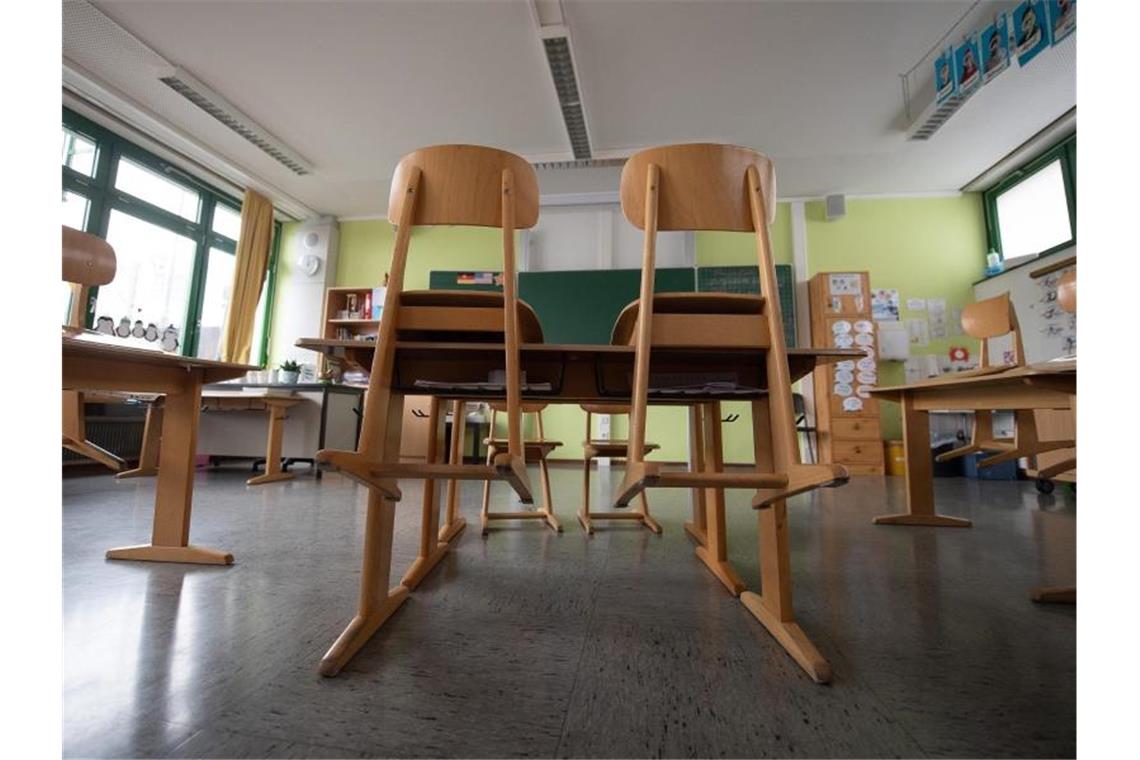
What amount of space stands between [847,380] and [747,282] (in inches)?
61.2

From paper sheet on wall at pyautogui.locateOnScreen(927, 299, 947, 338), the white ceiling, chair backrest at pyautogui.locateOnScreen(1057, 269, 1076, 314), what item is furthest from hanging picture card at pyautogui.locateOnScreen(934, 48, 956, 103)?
chair backrest at pyautogui.locateOnScreen(1057, 269, 1076, 314)

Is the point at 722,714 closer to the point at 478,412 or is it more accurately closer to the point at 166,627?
the point at 166,627

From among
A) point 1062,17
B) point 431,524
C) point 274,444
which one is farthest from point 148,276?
point 1062,17

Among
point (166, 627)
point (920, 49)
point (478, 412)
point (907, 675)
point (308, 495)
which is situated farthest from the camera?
point (478, 412)

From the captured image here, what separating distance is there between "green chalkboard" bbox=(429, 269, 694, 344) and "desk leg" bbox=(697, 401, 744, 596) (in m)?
3.77

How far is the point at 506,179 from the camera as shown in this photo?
1.14 m

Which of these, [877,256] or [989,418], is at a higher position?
[877,256]

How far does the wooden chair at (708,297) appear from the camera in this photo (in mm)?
1035

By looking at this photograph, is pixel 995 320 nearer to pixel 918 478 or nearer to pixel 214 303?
pixel 918 478

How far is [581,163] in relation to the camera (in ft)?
17.3

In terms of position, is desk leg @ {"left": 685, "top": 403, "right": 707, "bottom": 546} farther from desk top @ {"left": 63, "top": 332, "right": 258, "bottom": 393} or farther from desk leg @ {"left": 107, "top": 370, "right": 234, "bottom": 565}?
desk top @ {"left": 63, "top": 332, "right": 258, "bottom": 393}
